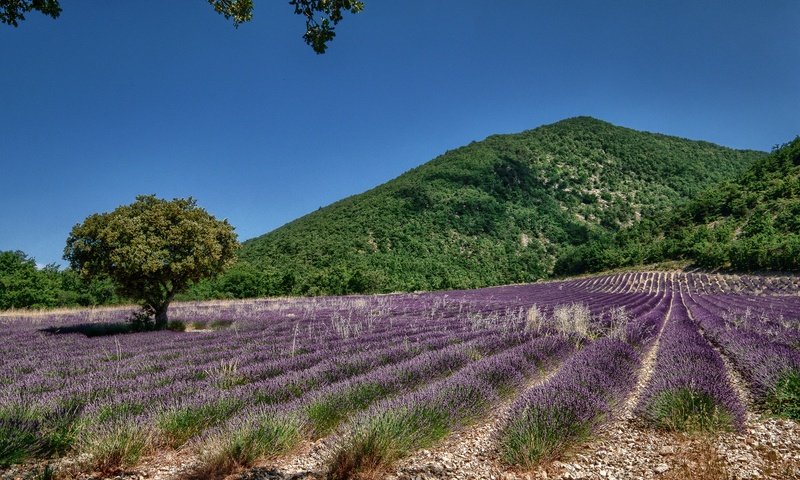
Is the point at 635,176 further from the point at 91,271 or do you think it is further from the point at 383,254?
the point at 91,271

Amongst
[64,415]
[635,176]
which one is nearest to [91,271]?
[64,415]

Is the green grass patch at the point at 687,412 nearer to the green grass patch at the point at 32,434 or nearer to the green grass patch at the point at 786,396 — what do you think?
the green grass patch at the point at 786,396

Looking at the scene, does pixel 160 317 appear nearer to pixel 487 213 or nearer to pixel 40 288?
pixel 40 288

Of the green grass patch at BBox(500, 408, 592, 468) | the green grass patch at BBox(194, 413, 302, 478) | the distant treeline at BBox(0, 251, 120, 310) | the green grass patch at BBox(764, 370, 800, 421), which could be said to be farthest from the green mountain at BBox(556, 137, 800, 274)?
the distant treeline at BBox(0, 251, 120, 310)

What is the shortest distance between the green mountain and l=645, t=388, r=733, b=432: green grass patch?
4316cm

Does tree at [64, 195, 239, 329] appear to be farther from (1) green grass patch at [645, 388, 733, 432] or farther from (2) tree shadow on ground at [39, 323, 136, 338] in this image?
(1) green grass patch at [645, 388, 733, 432]

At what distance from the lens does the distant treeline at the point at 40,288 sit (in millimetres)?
26788

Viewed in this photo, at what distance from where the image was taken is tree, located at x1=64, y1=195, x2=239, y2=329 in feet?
37.9

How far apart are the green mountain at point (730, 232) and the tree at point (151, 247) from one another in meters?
45.8

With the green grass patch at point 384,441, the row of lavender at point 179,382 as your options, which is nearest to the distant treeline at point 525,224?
the row of lavender at point 179,382

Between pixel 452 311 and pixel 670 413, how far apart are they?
43.7 feet

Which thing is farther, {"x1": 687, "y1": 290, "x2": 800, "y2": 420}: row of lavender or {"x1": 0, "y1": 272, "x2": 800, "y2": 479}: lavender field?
{"x1": 687, "y1": 290, "x2": 800, "y2": 420}: row of lavender

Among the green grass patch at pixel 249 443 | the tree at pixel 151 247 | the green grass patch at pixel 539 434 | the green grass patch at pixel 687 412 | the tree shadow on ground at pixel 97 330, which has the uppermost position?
the tree at pixel 151 247

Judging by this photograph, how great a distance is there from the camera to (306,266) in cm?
4738
